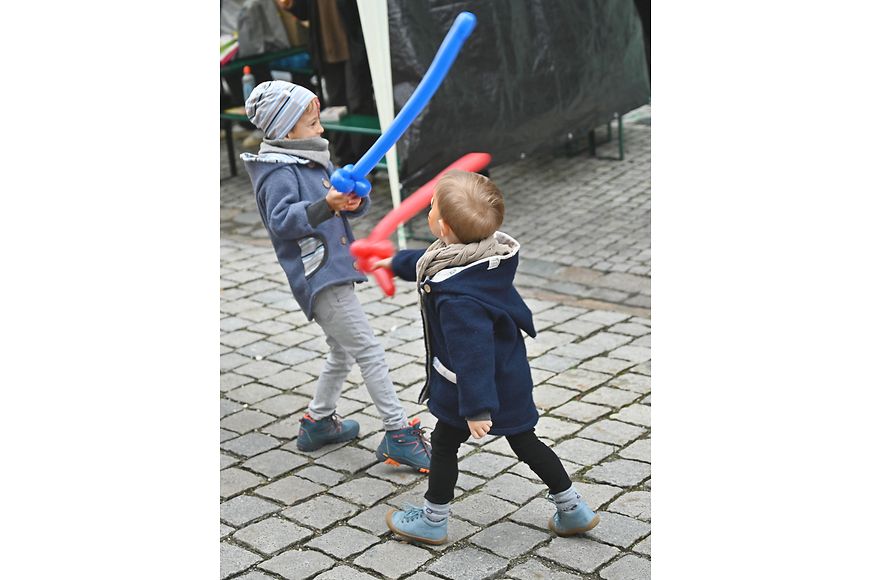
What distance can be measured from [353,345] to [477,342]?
0.99m

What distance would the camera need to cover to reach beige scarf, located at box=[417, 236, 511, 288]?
3311mm

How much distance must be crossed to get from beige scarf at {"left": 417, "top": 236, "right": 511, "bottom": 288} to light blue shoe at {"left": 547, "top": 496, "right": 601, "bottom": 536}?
0.96 meters

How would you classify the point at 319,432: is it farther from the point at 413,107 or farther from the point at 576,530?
the point at 413,107

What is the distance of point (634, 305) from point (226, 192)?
479 cm

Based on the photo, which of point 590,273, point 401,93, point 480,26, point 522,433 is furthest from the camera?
point 480,26

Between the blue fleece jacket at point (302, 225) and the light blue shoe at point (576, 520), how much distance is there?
3.86 feet

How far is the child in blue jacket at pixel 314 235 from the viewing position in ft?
12.7

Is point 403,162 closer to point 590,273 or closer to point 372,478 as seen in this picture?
point 590,273

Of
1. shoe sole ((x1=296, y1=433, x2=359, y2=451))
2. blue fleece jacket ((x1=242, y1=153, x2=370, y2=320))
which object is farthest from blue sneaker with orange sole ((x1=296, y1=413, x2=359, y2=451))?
blue fleece jacket ((x1=242, y1=153, x2=370, y2=320))

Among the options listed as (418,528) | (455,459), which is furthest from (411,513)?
(455,459)

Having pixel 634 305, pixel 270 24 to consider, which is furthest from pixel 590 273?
pixel 270 24

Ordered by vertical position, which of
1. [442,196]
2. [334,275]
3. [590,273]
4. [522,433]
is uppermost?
[442,196]

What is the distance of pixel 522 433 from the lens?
353cm

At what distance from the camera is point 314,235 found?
3.99 meters
